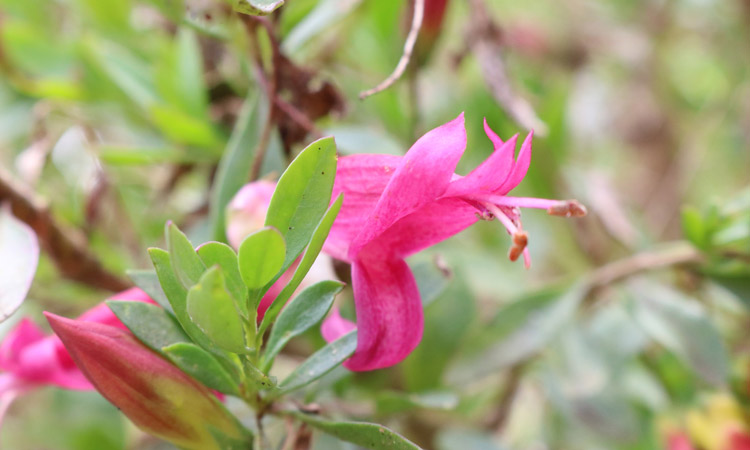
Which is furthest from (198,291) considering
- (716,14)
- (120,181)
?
(716,14)

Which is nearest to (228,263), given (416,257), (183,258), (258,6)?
(183,258)

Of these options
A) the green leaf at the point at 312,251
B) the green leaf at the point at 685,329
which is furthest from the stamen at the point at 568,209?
the green leaf at the point at 685,329

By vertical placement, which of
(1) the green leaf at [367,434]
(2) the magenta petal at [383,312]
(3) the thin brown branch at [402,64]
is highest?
(3) the thin brown branch at [402,64]

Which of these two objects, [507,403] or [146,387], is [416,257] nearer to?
[507,403]

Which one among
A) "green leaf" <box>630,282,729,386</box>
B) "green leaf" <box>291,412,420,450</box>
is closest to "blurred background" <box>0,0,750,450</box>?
"green leaf" <box>630,282,729,386</box>

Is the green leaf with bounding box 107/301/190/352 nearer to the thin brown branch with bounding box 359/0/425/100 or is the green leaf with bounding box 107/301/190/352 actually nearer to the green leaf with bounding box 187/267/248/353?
the green leaf with bounding box 187/267/248/353

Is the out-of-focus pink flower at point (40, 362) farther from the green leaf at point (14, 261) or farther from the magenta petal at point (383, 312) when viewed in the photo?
the magenta petal at point (383, 312)
